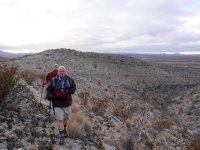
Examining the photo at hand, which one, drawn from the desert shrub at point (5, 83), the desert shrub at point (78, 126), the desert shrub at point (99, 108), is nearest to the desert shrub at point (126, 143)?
the desert shrub at point (78, 126)

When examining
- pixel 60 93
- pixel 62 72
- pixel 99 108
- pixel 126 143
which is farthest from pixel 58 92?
pixel 99 108

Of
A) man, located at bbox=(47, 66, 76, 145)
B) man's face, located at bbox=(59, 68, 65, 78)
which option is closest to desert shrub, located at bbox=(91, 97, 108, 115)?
man, located at bbox=(47, 66, 76, 145)

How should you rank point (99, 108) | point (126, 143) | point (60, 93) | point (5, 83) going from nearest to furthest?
point (60, 93) < point (5, 83) < point (126, 143) < point (99, 108)

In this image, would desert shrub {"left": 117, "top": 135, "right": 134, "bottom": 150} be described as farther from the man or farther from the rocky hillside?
the man

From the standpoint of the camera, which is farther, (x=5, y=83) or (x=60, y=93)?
(x=5, y=83)

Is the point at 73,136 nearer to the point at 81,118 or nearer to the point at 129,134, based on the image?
the point at 81,118

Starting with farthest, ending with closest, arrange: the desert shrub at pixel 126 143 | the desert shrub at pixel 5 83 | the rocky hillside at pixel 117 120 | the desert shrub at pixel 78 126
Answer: the desert shrub at pixel 126 143, the desert shrub at pixel 78 126, the desert shrub at pixel 5 83, the rocky hillside at pixel 117 120

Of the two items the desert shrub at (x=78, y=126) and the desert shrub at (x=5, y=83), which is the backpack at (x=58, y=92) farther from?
the desert shrub at (x=5, y=83)

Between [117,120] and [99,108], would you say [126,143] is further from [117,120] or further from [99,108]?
[99,108]

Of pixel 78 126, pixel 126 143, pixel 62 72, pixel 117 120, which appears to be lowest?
pixel 126 143

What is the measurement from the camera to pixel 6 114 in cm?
927

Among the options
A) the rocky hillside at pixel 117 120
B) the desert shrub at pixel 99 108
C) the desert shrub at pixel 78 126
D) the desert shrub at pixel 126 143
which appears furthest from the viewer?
the desert shrub at pixel 99 108

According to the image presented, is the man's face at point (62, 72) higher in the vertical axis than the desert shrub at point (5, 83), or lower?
higher

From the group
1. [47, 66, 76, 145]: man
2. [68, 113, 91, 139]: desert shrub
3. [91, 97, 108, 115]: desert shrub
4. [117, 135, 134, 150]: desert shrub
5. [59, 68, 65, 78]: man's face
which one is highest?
[59, 68, 65, 78]: man's face
